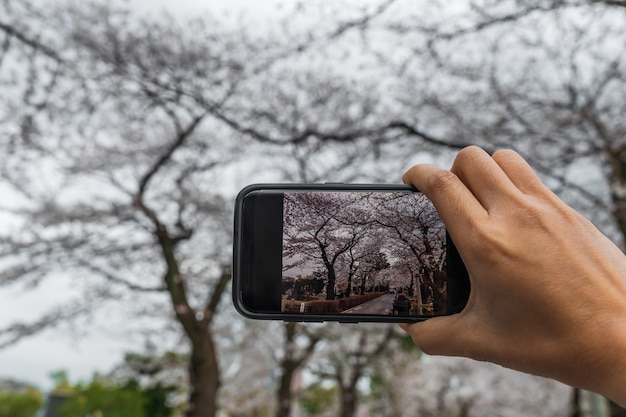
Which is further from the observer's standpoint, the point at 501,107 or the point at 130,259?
the point at 130,259

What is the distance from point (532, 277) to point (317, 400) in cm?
902

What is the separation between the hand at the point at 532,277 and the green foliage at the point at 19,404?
6802 millimetres

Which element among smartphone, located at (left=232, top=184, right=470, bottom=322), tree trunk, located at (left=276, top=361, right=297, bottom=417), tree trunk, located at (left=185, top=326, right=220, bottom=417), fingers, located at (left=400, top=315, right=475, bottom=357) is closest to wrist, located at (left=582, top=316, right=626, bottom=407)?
fingers, located at (left=400, top=315, right=475, bottom=357)

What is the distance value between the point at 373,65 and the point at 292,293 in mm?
3920

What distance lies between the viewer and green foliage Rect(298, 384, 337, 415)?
8.83m

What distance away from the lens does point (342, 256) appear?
0.67 m

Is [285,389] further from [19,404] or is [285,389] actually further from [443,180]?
[443,180]

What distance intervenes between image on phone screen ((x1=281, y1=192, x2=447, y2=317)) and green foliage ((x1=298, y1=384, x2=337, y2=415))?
828cm

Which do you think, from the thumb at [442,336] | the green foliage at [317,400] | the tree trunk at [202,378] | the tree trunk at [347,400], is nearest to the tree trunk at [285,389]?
the tree trunk at [347,400]

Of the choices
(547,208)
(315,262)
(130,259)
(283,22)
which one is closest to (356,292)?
(315,262)

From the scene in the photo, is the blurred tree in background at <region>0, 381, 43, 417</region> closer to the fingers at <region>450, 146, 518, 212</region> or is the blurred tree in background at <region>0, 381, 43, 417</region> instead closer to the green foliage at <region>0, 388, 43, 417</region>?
the green foliage at <region>0, 388, 43, 417</region>

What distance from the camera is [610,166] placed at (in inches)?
164

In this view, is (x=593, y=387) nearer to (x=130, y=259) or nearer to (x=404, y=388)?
(x=130, y=259)

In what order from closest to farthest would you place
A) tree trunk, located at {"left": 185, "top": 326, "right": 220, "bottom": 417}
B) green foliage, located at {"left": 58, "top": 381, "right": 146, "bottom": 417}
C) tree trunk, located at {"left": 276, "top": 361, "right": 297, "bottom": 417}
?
tree trunk, located at {"left": 185, "top": 326, "right": 220, "bottom": 417}
green foliage, located at {"left": 58, "top": 381, "right": 146, "bottom": 417}
tree trunk, located at {"left": 276, "top": 361, "right": 297, "bottom": 417}
